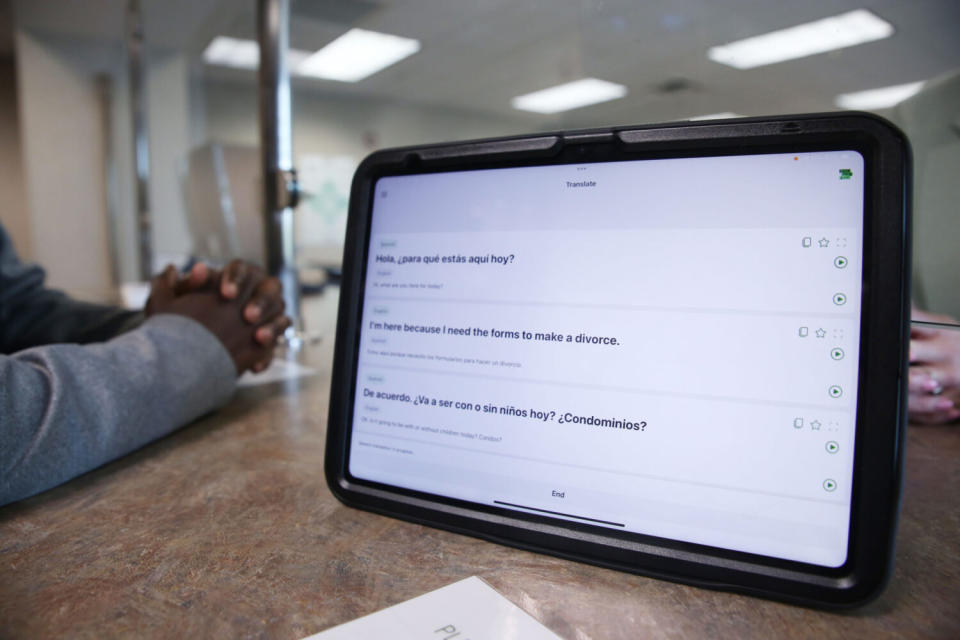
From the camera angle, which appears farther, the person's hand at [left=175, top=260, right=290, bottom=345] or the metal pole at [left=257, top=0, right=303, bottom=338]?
the metal pole at [left=257, top=0, right=303, bottom=338]

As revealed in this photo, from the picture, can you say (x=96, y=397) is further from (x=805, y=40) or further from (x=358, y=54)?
(x=358, y=54)

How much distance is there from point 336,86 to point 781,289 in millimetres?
2754

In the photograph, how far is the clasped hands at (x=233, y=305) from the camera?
1.97 ft

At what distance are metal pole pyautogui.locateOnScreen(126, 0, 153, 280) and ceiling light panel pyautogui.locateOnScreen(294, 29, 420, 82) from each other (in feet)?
3.47

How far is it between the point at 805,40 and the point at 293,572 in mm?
881

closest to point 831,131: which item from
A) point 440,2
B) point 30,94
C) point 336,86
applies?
point 440,2

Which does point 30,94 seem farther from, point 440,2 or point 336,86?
point 440,2

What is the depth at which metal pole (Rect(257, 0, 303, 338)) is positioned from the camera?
99 centimetres

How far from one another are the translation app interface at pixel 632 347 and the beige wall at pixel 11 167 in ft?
23.0

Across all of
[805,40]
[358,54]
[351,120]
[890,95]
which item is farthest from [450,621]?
[351,120]

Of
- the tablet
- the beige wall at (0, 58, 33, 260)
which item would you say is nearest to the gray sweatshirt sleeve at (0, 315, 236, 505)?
the tablet

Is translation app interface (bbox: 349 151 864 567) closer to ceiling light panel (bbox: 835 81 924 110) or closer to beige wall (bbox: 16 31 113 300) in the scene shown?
ceiling light panel (bbox: 835 81 924 110)

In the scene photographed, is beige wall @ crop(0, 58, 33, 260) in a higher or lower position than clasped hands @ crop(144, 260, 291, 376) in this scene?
higher

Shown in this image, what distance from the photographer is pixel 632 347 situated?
29cm
